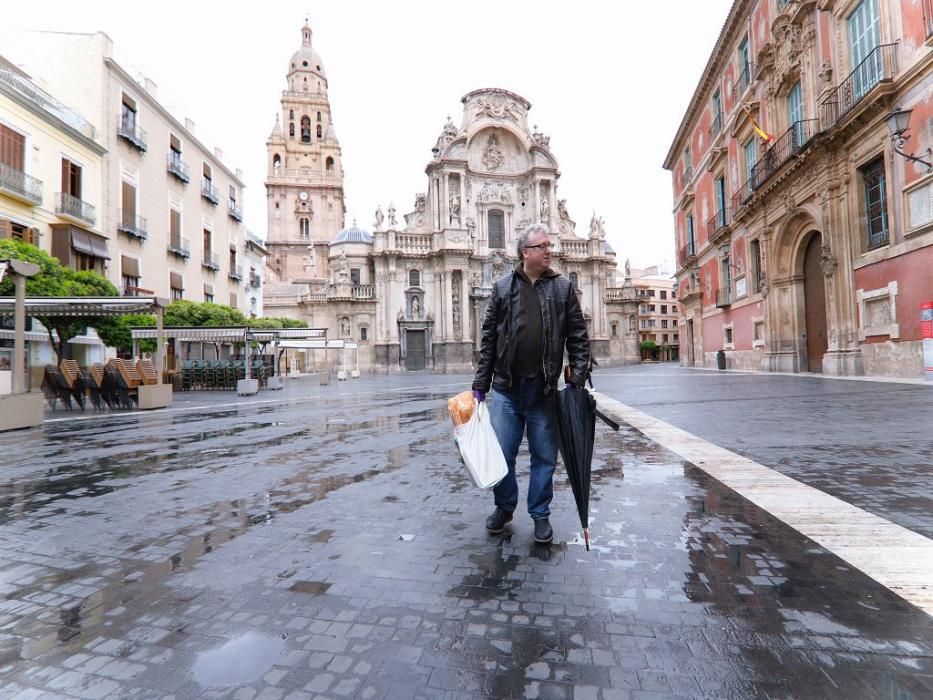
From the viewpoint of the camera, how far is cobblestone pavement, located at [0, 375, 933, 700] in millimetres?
1516

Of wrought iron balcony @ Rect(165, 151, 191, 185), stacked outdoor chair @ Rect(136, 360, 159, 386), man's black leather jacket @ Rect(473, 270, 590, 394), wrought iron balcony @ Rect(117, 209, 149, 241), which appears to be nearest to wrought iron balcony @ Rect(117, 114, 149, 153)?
wrought iron balcony @ Rect(165, 151, 191, 185)

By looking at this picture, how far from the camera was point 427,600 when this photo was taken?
2016mm

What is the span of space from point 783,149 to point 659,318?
6143 centimetres

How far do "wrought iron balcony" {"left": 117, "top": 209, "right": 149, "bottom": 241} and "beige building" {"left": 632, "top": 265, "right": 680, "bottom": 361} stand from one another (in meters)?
65.9

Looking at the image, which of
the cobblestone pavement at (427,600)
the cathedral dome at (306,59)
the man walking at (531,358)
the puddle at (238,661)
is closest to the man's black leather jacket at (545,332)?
the man walking at (531,358)

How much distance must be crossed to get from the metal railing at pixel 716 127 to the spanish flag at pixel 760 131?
15.0 ft

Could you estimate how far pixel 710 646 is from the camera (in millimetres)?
1648

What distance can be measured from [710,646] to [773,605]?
45 centimetres

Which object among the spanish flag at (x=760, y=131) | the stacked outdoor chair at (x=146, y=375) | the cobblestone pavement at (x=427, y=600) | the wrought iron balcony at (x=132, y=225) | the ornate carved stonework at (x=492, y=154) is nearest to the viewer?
the cobblestone pavement at (x=427, y=600)

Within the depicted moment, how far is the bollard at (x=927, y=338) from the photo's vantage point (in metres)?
10.4

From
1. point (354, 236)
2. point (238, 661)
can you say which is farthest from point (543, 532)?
point (354, 236)

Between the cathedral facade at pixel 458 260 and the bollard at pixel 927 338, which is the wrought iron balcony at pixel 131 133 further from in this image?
the bollard at pixel 927 338

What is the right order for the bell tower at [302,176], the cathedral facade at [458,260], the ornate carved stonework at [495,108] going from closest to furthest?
the cathedral facade at [458,260]
the ornate carved stonework at [495,108]
the bell tower at [302,176]

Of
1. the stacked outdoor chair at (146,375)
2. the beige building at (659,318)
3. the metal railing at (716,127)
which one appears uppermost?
the metal railing at (716,127)
